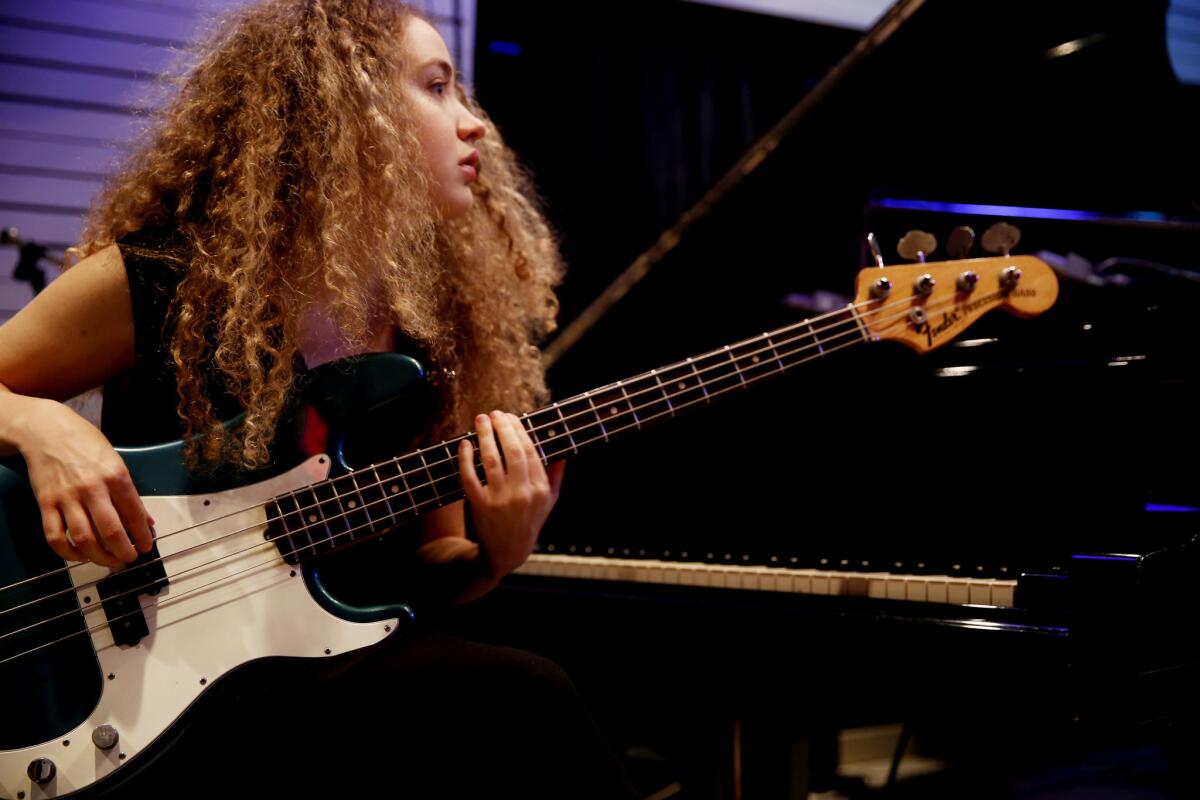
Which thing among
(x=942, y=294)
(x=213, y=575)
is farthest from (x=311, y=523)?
(x=942, y=294)

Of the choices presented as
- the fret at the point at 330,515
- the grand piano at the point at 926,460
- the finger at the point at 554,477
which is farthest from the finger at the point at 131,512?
the grand piano at the point at 926,460

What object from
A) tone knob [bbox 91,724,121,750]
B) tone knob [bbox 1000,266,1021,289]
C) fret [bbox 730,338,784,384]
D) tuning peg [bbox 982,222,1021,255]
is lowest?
tone knob [bbox 91,724,121,750]

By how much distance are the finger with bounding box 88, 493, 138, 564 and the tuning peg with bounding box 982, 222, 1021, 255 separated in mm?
1344

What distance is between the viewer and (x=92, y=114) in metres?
3.27

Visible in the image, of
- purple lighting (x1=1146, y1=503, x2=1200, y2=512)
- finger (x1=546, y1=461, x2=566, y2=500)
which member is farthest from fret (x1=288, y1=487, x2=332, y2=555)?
purple lighting (x1=1146, y1=503, x2=1200, y2=512)

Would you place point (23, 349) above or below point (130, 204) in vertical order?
below

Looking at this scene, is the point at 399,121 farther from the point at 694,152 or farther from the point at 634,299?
the point at 694,152

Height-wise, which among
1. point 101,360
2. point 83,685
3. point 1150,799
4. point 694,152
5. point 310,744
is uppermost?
point 694,152

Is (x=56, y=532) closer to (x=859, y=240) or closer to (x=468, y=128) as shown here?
(x=468, y=128)

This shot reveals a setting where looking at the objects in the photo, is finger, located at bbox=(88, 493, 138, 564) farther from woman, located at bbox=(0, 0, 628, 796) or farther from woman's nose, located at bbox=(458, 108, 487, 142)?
woman's nose, located at bbox=(458, 108, 487, 142)

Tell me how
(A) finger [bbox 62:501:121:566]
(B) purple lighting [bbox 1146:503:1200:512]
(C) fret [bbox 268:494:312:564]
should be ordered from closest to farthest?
(A) finger [bbox 62:501:121:566] → (C) fret [bbox 268:494:312:564] → (B) purple lighting [bbox 1146:503:1200:512]

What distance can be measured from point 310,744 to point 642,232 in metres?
2.97

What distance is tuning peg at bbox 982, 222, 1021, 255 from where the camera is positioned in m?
1.37

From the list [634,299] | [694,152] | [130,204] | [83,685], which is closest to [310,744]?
[83,685]
